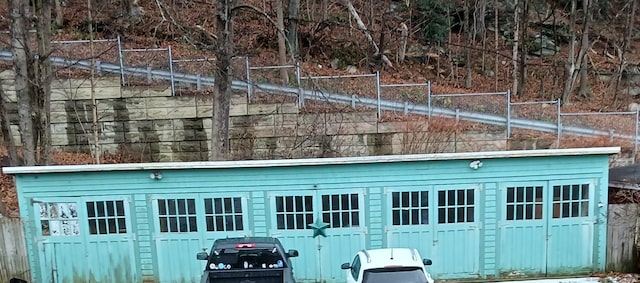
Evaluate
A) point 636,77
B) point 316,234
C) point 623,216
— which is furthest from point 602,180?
point 636,77

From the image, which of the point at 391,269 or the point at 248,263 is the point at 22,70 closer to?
the point at 248,263

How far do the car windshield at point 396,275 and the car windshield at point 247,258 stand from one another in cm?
160

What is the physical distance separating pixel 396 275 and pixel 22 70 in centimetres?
1043

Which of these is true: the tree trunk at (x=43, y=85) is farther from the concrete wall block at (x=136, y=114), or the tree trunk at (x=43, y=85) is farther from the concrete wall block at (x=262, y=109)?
the concrete wall block at (x=262, y=109)

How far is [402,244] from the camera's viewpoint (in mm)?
10375

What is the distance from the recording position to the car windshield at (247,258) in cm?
885

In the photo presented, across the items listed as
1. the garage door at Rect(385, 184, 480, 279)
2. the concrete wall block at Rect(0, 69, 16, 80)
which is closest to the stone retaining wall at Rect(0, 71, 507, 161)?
the concrete wall block at Rect(0, 69, 16, 80)

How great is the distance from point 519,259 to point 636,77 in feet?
72.6

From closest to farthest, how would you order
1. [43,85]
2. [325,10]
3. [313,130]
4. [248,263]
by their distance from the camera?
[248,263] < [43,85] < [313,130] < [325,10]

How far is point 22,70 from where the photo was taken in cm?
1283

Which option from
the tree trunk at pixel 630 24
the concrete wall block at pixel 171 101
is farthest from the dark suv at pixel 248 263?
the tree trunk at pixel 630 24

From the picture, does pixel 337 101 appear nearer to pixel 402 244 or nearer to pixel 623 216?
pixel 402 244

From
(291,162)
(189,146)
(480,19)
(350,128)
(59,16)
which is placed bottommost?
(189,146)

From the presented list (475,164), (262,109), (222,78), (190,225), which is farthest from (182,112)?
(475,164)
